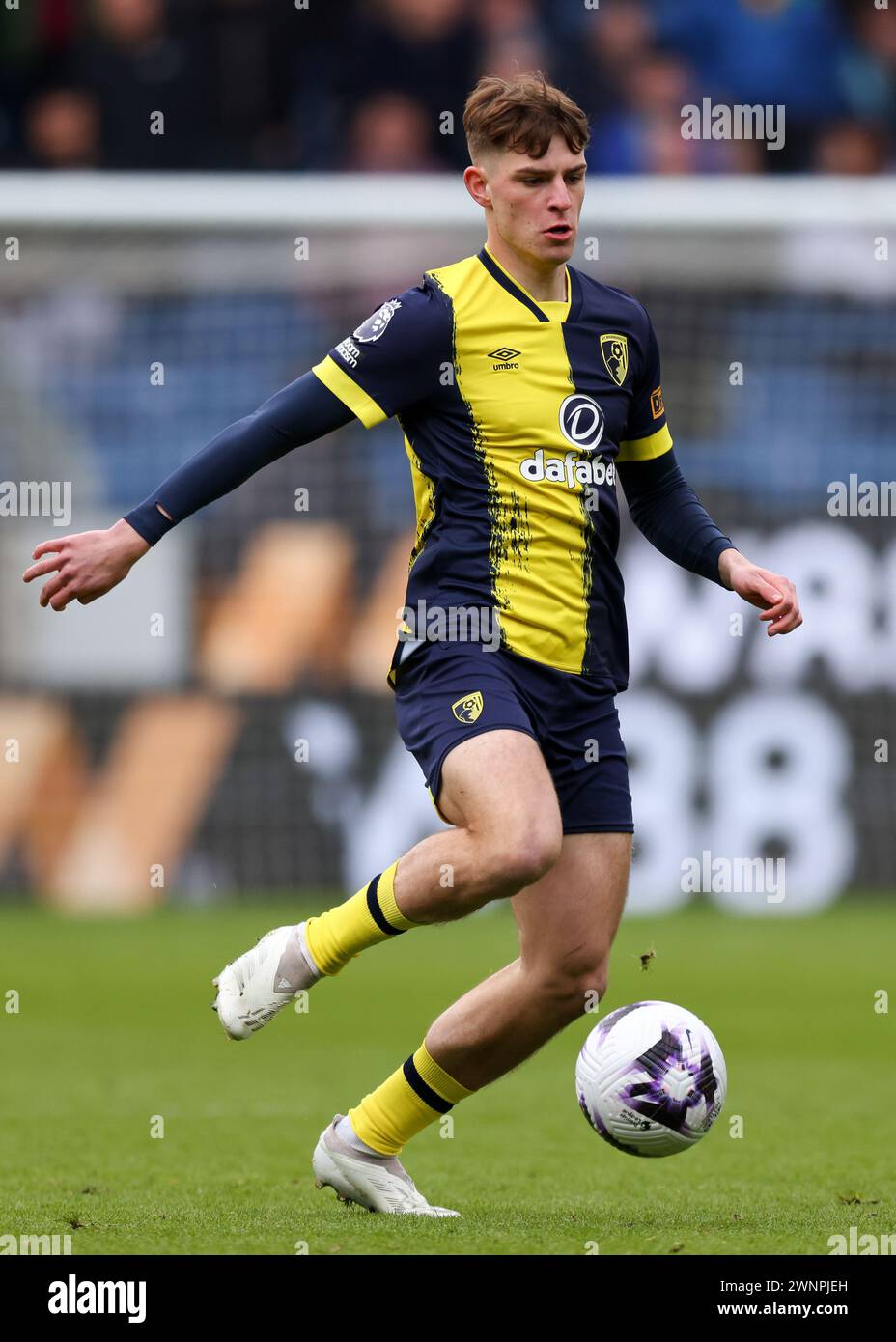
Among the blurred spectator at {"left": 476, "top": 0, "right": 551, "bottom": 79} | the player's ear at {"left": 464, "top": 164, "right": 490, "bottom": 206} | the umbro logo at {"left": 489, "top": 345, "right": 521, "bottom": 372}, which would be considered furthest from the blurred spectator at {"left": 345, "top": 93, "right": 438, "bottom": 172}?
the umbro logo at {"left": 489, "top": 345, "right": 521, "bottom": 372}

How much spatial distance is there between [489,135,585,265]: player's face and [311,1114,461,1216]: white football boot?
2.06 metres

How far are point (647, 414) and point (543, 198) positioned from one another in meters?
0.60

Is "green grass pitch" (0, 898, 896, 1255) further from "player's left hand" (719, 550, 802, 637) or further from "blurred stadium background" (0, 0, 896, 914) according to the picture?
"player's left hand" (719, 550, 802, 637)

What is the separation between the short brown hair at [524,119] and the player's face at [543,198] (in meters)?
0.02

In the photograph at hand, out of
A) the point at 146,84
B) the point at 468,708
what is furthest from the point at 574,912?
the point at 146,84

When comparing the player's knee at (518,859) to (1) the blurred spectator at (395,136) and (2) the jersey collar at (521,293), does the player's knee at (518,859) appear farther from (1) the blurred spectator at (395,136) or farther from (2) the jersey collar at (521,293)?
(1) the blurred spectator at (395,136)

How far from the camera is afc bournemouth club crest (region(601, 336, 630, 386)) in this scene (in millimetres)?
4789

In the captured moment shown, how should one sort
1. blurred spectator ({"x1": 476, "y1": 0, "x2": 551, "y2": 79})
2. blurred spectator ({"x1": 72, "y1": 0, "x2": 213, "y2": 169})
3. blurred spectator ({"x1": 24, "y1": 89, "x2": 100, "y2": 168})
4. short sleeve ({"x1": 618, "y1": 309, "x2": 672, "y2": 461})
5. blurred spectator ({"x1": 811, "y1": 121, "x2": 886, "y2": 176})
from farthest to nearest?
1. blurred spectator ({"x1": 811, "y1": 121, "x2": 886, "y2": 176})
2. blurred spectator ({"x1": 476, "y1": 0, "x2": 551, "y2": 79})
3. blurred spectator ({"x1": 24, "y1": 89, "x2": 100, "y2": 168})
4. blurred spectator ({"x1": 72, "y1": 0, "x2": 213, "y2": 169})
5. short sleeve ({"x1": 618, "y1": 309, "x2": 672, "y2": 461})

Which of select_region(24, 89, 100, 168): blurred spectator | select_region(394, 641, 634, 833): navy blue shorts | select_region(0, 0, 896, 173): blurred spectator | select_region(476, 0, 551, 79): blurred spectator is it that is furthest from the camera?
select_region(476, 0, 551, 79): blurred spectator

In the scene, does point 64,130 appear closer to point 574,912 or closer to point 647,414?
point 647,414

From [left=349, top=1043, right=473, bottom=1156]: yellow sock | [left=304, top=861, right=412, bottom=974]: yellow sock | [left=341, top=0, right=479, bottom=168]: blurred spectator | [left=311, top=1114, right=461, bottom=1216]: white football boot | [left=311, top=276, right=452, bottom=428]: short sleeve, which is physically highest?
[left=341, top=0, right=479, bottom=168]: blurred spectator

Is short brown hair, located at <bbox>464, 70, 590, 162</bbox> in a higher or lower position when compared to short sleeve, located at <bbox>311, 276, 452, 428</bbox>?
higher

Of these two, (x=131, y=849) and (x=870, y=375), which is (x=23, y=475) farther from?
(x=870, y=375)

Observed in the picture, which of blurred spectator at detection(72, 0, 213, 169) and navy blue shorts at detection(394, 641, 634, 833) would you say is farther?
blurred spectator at detection(72, 0, 213, 169)
